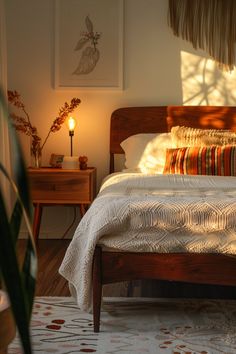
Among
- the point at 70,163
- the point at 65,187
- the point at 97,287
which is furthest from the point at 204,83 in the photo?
the point at 97,287

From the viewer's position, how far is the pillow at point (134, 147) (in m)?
3.89

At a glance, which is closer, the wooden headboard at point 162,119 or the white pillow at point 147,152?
the white pillow at point 147,152

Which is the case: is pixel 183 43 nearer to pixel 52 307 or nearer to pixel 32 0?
pixel 32 0

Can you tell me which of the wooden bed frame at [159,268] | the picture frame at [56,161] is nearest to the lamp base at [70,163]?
the picture frame at [56,161]

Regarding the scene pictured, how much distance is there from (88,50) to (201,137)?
4.14 ft

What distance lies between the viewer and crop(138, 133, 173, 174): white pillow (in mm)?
3777

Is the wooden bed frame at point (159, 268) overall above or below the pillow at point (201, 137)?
below

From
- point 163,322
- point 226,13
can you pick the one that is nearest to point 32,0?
point 226,13

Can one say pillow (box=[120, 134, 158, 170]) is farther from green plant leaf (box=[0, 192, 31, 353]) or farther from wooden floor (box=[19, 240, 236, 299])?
green plant leaf (box=[0, 192, 31, 353])

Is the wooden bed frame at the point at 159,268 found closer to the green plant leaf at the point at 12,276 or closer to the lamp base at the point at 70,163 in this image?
the green plant leaf at the point at 12,276

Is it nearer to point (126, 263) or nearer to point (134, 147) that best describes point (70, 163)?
point (134, 147)

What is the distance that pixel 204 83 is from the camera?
13.9 feet

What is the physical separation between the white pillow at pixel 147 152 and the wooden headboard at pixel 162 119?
177 millimetres

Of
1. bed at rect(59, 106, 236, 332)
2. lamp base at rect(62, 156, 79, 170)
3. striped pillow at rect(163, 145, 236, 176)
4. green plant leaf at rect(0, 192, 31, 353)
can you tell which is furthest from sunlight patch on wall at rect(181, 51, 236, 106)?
green plant leaf at rect(0, 192, 31, 353)
